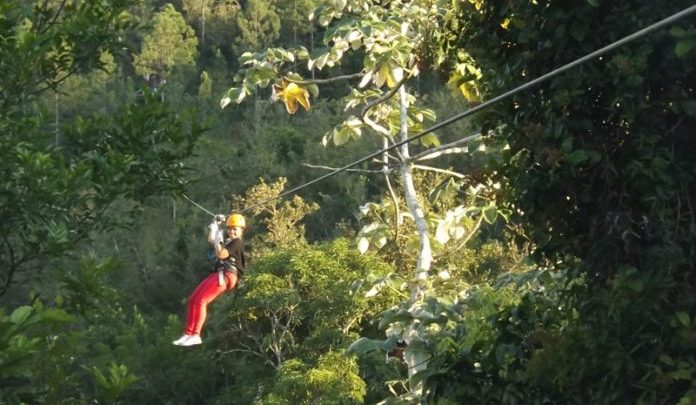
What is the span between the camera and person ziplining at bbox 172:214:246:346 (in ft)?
25.7

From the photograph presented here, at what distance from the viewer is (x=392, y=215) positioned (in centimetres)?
831

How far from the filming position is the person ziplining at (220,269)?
7832 millimetres

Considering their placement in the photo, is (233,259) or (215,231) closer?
(215,231)

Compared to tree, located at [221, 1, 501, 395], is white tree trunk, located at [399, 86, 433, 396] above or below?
below

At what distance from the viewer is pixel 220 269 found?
824 cm

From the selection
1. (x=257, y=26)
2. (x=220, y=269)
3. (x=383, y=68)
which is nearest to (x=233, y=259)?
(x=220, y=269)

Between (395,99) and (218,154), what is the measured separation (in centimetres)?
2544

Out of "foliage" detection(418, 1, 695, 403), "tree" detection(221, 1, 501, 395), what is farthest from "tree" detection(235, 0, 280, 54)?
"foliage" detection(418, 1, 695, 403)

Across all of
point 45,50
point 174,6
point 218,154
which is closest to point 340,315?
point 45,50

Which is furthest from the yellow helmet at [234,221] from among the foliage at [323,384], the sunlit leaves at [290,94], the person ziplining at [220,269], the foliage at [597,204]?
the foliage at [323,384]

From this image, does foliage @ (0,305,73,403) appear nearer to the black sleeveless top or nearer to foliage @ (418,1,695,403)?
foliage @ (418,1,695,403)

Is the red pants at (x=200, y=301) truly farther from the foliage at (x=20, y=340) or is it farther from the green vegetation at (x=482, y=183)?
the foliage at (x=20, y=340)

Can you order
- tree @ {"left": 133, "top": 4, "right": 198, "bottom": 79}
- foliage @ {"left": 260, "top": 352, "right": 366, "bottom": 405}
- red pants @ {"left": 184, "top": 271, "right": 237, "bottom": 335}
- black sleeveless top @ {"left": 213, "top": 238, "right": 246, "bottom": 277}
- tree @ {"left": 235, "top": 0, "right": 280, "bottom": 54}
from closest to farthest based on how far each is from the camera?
black sleeveless top @ {"left": 213, "top": 238, "right": 246, "bottom": 277}
red pants @ {"left": 184, "top": 271, "right": 237, "bottom": 335}
foliage @ {"left": 260, "top": 352, "right": 366, "bottom": 405}
tree @ {"left": 133, "top": 4, "right": 198, "bottom": 79}
tree @ {"left": 235, "top": 0, "right": 280, "bottom": 54}

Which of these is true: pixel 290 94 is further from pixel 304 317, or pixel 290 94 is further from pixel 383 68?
pixel 304 317
